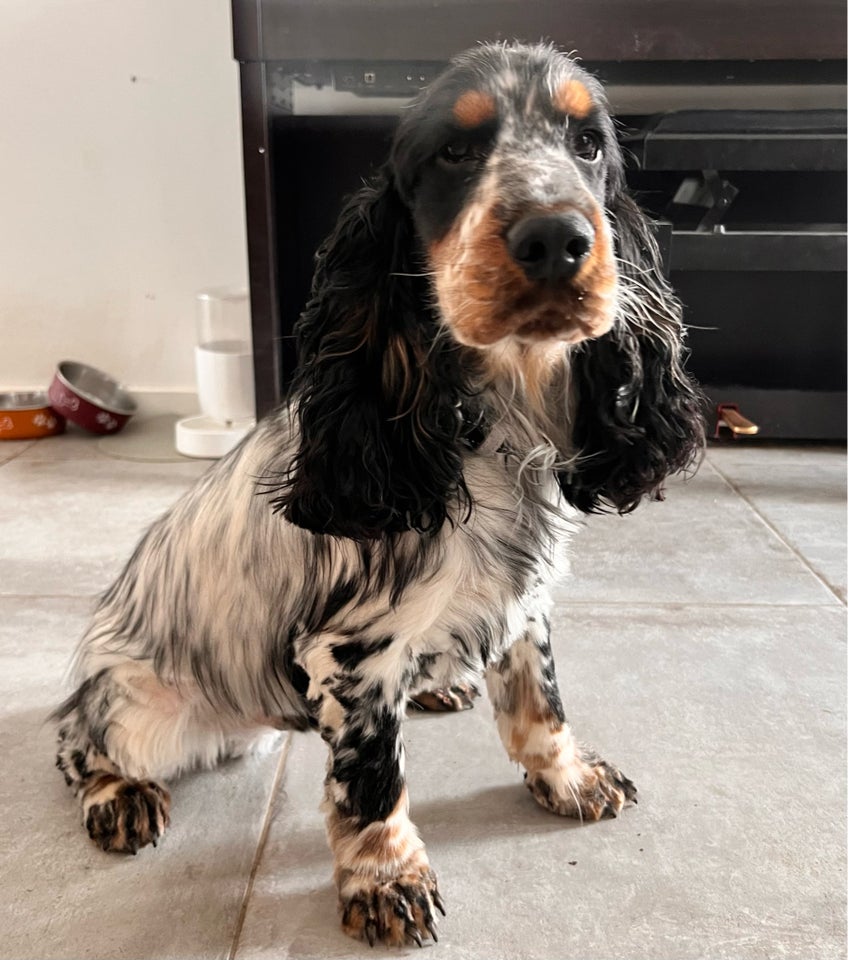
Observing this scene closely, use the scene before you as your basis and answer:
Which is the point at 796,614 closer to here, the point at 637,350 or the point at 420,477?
the point at 637,350

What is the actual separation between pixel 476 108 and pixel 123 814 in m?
1.27

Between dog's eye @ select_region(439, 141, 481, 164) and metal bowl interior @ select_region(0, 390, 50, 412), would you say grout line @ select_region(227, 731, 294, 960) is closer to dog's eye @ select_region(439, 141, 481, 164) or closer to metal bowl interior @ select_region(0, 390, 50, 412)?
dog's eye @ select_region(439, 141, 481, 164)

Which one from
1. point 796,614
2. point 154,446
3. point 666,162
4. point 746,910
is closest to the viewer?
point 746,910

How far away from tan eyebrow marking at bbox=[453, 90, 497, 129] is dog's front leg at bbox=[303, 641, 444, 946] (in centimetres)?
76

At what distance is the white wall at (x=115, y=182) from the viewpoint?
3795 mm

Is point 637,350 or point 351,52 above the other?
point 351,52

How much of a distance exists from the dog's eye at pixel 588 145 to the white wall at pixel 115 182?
2.94m

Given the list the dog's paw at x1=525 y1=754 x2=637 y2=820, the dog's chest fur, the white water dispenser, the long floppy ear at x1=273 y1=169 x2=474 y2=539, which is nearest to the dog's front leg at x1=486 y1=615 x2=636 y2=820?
the dog's paw at x1=525 y1=754 x2=637 y2=820

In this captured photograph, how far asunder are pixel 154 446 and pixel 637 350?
8.89 feet

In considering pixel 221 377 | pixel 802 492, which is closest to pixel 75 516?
pixel 221 377

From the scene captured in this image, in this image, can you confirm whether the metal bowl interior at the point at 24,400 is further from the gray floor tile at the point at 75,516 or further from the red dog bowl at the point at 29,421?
the gray floor tile at the point at 75,516

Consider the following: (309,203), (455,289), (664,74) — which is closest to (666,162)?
(664,74)

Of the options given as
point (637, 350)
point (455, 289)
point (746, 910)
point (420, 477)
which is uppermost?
point (455, 289)

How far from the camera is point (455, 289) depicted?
119cm
